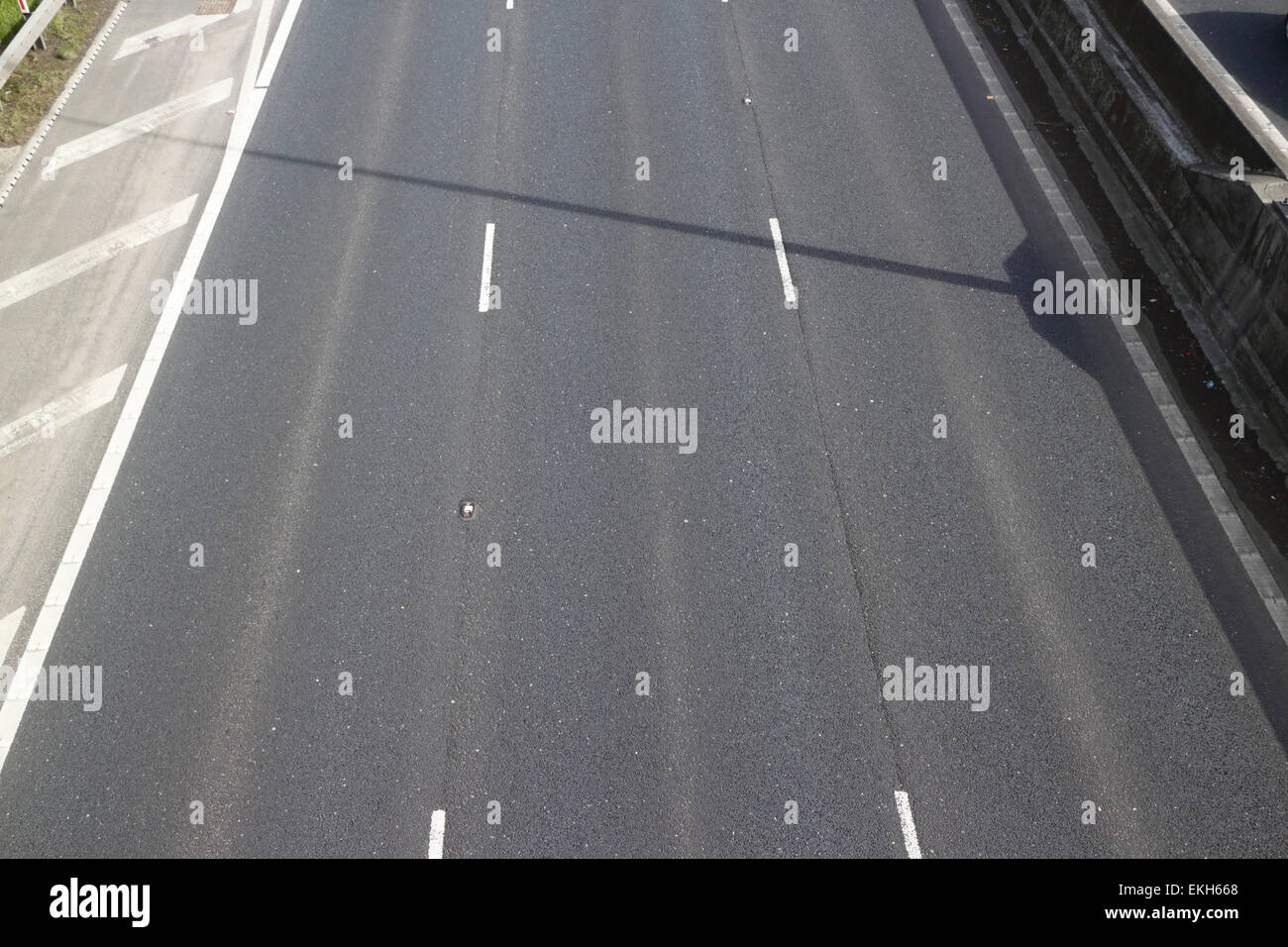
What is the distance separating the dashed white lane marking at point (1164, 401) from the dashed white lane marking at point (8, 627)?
12529 mm

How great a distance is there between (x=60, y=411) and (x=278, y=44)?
28.5 feet

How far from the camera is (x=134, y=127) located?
48.2 feet

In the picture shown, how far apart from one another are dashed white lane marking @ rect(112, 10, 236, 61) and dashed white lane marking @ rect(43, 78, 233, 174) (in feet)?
6.71

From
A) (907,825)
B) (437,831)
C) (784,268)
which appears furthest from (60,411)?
(907,825)

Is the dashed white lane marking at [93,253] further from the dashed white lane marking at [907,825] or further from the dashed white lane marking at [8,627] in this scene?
the dashed white lane marking at [907,825]

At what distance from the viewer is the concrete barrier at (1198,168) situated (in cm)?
1081

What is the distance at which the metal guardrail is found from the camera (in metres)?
14.8

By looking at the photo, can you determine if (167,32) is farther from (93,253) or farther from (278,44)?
(93,253)

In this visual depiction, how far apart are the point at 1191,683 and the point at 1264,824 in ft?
4.30

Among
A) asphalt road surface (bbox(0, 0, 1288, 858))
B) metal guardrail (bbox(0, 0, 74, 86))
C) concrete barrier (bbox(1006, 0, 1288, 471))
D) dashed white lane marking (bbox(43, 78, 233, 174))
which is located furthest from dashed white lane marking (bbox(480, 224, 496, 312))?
concrete barrier (bbox(1006, 0, 1288, 471))

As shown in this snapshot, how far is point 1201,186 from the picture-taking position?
1198 centimetres

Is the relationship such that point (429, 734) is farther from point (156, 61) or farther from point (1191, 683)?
point (156, 61)

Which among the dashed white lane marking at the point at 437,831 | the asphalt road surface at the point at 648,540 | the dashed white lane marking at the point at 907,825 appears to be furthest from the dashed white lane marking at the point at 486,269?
the dashed white lane marking at the point at 907,825

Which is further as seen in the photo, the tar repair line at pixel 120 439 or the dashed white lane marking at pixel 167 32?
the dashed white lane marking at pixel 167 32
